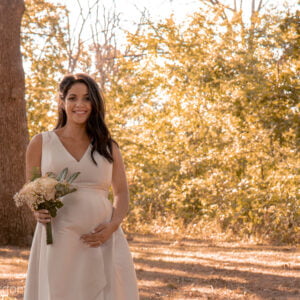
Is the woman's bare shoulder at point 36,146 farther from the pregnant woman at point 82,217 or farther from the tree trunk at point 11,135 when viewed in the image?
the tree trunk at point 11,135

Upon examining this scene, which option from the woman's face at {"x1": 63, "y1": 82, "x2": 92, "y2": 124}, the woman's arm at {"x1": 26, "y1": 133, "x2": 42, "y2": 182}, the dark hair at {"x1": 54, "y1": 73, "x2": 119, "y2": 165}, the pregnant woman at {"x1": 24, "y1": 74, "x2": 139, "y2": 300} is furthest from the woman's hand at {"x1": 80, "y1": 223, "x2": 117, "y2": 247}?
the woman's face at {"x1": 63, "y1": 82, "x2": 92, "y2": 124}

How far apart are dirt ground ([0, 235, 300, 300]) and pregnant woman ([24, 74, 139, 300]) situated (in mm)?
2894

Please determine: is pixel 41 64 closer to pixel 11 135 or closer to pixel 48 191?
pixel 11 135

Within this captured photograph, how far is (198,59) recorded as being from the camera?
12.9m

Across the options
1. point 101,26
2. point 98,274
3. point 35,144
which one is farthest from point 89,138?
point 101,26

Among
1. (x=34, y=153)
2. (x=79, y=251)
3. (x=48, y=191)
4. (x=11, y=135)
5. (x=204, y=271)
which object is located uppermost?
(x=11, y=135)

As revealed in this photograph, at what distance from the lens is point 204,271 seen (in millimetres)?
8148

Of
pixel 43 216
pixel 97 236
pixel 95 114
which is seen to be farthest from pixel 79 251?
pixel 95 114

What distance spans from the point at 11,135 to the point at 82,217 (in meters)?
7.25

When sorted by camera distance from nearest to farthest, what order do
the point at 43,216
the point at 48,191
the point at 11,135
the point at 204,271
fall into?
the point at 48,191
the point at 43,216
the point at 204,271
the point at 11,135

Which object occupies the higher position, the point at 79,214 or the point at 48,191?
the point at 48,191

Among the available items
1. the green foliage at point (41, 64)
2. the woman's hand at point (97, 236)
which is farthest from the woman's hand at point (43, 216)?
the green foliage at point (41, 64)

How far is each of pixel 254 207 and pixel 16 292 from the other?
21.2 ft

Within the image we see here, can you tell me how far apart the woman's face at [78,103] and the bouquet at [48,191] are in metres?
0.37
